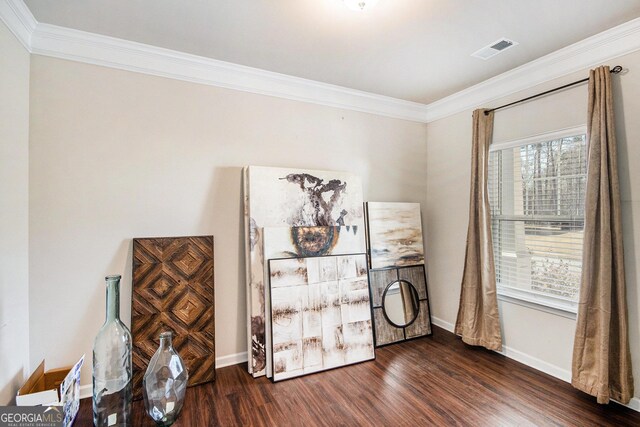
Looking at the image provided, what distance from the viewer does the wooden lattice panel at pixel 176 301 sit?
240 centimetres

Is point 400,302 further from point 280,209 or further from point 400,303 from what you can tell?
point 280,209

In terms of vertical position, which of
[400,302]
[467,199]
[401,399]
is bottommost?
[401,399]

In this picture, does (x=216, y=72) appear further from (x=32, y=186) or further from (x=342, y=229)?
(x=342, y=229)

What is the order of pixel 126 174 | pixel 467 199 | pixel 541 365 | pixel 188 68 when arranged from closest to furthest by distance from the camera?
pixel 126 174 → pixel 188 68 → pixel 541 365 → pixel 467 199

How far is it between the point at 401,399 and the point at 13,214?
2897 mm

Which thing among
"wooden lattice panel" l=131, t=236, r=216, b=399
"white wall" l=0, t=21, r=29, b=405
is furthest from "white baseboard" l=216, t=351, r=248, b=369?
"white wall" l=0, t=21, r=29, b=405

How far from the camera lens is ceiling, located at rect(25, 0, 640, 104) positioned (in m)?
2.00

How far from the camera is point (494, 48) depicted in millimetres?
2525

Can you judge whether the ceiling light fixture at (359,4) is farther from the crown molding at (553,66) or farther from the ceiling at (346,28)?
the crown molding at (553,66)

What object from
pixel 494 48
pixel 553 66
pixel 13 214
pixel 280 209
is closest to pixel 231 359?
pixel 280 209

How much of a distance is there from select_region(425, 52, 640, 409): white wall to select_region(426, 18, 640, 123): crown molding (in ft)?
0.22

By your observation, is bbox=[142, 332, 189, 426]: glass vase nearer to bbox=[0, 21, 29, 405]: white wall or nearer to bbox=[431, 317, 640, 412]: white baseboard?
bbox=[0, 21, 29, 405]: white wall

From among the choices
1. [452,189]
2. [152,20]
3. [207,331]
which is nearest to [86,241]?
[207,331]

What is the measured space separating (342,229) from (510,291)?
1732mm
